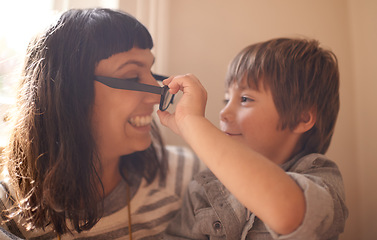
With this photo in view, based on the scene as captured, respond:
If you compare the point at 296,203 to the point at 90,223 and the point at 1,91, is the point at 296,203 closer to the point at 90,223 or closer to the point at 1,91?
the point at 90,223

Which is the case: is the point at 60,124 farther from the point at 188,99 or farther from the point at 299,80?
the point at 299,80

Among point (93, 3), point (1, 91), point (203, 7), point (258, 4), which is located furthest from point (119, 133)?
point (258, 4)

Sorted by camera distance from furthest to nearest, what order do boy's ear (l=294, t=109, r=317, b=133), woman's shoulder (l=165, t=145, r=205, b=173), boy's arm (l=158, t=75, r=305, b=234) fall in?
woman's shoulder (l=165, t=145, r=205, b=173), boy's ear (l=294, t=109, r=317, b=133), boy's arm (l=158, t=75, r=305, b=234)

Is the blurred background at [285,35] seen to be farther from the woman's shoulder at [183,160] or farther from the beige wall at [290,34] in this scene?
the woman's shoulder at [183,160]

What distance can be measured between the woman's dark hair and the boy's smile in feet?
1.31

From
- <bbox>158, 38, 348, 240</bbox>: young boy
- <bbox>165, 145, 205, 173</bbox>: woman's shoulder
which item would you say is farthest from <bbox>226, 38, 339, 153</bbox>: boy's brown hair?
<bbox>165, 145, 205, 173</bbox>: woman's shoulder

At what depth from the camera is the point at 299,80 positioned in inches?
35.4

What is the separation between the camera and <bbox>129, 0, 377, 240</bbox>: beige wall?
119 cm

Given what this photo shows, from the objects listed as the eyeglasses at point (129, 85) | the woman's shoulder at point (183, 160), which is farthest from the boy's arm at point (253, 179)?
the woman's shoulder at point (183, 160)

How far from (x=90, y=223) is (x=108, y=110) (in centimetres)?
33

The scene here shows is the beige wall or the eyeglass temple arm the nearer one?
the eyeglass temple arm

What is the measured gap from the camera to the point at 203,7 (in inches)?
51.7

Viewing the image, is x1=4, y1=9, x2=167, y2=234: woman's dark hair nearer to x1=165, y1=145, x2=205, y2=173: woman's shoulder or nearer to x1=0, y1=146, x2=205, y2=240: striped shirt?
x1=0, y1=146, x2=205, y2=240: striped shirt

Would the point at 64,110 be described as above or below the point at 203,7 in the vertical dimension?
below
